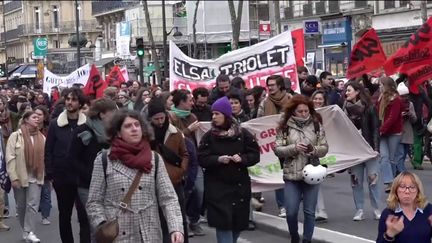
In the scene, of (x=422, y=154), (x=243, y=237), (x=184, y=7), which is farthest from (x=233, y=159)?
(x=184, y=7)

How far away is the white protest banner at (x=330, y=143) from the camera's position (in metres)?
11.4

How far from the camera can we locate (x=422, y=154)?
52.3ft

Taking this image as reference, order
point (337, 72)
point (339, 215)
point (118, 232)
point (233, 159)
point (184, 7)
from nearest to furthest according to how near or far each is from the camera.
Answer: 1. point (118, 232)
2. point (233, 159)
3. point (339, 215)
4. point (337, 72)
5. point (184, 7)

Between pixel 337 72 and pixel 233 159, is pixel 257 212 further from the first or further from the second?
pixel 337 72

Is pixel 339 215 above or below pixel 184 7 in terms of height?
below

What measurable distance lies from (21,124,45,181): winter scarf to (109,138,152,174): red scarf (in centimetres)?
531

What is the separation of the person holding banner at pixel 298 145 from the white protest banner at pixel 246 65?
540 cm

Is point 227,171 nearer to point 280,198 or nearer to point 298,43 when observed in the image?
point 280,198

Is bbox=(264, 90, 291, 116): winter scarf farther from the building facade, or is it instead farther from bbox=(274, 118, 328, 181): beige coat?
the building facade

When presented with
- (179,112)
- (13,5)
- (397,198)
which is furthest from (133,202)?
(13,5)

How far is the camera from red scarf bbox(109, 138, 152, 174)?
582 centimetres

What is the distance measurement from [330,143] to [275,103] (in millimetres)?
899

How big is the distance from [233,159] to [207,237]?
9.45 feet

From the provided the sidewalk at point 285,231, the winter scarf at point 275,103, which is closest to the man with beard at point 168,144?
the sidewalk at point 285,231
